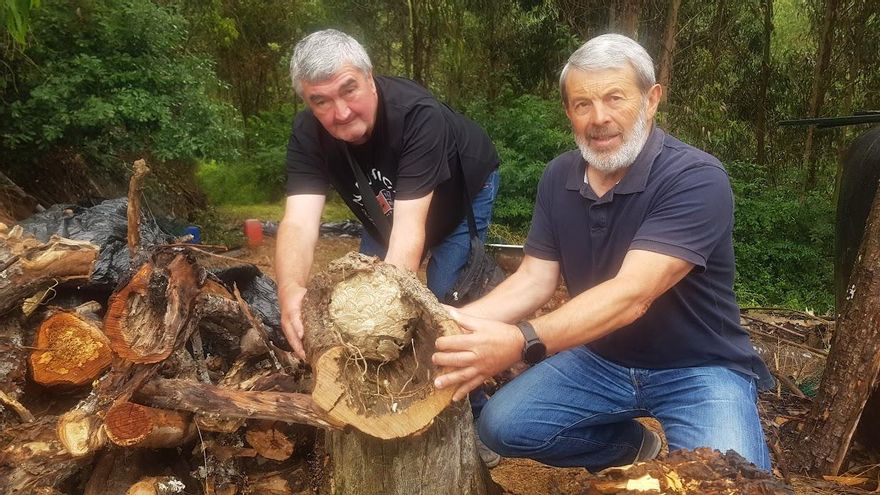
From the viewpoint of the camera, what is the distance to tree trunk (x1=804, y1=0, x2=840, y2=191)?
36.0 feet

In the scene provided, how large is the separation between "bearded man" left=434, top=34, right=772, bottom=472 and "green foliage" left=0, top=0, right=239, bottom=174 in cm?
443

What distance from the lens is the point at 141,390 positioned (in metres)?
2.27

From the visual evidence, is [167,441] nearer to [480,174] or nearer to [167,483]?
[167,483]

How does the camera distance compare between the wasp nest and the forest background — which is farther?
the forest background

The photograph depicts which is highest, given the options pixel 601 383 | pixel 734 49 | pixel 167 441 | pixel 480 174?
pixel 734 49

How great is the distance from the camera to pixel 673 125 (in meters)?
10.4

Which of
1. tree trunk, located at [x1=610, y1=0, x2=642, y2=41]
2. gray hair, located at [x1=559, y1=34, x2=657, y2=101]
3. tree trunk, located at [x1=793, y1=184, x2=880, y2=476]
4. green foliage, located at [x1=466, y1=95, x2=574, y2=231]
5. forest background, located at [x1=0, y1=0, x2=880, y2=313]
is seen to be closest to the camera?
gray hair, located at [x1=559, y1=34, x2=657, y2=101]

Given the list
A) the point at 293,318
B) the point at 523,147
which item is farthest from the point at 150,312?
the point at 523,147

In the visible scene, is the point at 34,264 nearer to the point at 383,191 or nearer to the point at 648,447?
the point at 383,191

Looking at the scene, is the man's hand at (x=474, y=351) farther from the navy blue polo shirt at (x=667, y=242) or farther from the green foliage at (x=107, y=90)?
the green foliage at (x=107, y=90)

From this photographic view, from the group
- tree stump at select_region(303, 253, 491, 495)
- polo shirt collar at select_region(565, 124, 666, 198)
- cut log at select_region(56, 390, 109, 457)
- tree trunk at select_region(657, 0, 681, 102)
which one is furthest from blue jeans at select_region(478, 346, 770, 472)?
tree trunk at select_region(657, 0, 681, 102)

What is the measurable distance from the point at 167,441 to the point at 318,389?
0.92 metres

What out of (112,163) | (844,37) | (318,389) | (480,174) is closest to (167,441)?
(318,389)

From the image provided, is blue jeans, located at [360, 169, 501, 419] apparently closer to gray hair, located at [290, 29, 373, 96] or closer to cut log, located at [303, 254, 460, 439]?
gray hair, located at [290, 29, 373, 96]
